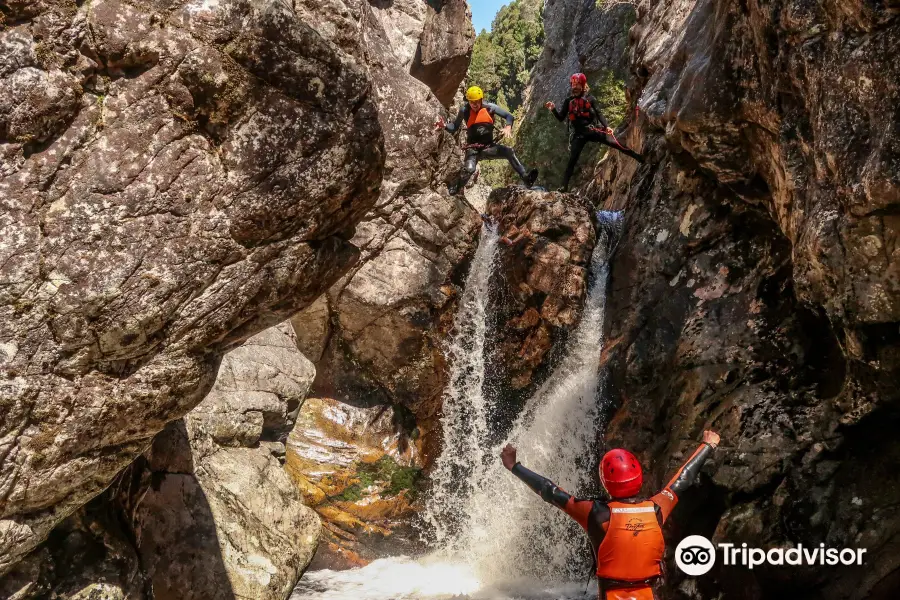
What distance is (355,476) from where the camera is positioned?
11.3m

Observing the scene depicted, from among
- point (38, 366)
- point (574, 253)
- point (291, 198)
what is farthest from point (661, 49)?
point (38, 366)

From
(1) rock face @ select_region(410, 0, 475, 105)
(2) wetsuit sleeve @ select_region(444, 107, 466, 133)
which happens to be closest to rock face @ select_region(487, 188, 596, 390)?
(2) wetsuit sleeve @ select_region(444, 107, 466, 133)

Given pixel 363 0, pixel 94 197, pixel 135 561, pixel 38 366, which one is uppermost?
pixel 363 0

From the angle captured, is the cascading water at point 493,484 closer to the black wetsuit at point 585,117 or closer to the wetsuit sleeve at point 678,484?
the black wetsuit at point 585,117

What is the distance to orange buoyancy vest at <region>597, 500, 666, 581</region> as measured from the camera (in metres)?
4.25

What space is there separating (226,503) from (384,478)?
4.14 meters

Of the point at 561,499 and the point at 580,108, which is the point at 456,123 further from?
the point at 561,499

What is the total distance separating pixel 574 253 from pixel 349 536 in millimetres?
6129

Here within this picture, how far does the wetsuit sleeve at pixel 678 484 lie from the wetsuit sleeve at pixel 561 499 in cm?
51

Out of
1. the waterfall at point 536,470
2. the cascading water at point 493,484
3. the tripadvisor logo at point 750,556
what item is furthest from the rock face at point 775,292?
the cascading water at point 493,484

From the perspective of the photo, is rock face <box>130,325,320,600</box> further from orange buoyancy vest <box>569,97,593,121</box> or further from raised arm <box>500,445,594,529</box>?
orange buoyancy vest <box>569,97,593,121</box>

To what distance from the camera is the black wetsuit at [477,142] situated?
11.6m

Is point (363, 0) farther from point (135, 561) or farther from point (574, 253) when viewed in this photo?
point (135, 561)

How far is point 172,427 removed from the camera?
7.30 metres
